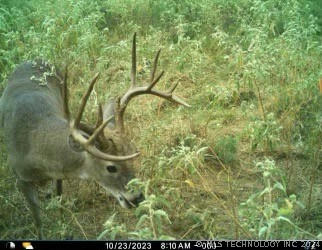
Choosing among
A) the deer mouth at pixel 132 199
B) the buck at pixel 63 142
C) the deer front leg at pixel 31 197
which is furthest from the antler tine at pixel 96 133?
the deer front leg at pixel 31 197

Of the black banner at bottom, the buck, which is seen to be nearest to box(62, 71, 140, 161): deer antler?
the buck

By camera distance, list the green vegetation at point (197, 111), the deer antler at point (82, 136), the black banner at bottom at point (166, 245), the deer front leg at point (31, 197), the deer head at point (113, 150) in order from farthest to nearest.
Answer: the deer front leg at point (31, 197), the green vegetation at point (197, 111), the deer head at point (113, 150), the deer antler at point (82, 136), the black banner at bottom at point (166, 245)

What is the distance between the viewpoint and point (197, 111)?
650 centimetres

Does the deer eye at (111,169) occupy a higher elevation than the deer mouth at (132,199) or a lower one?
higher

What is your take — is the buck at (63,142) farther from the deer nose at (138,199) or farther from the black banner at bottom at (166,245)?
the black banner at bottom at (166,245)

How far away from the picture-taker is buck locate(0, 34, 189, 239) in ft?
15.6

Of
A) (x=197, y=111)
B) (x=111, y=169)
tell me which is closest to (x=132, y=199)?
(x=111, y=169)

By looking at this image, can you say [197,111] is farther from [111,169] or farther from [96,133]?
[96,133]

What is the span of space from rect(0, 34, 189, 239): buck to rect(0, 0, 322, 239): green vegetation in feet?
0.79

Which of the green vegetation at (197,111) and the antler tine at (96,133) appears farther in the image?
the green vegetation at (197,111)

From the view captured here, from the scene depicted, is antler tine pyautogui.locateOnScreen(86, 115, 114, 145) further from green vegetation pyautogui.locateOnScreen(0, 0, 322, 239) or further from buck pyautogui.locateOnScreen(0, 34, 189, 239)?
green vegetation pyautogui.locateOnScreen(0, 0, 322, 239)

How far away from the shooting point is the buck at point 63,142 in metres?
4.76

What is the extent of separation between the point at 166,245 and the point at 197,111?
2673mm

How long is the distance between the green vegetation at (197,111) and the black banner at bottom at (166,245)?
0.09 meters
